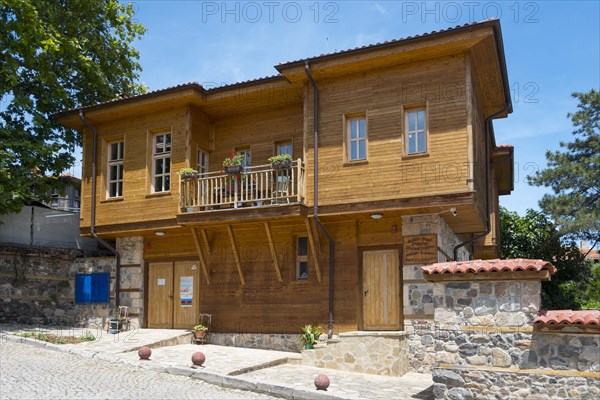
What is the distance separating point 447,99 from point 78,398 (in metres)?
9.73

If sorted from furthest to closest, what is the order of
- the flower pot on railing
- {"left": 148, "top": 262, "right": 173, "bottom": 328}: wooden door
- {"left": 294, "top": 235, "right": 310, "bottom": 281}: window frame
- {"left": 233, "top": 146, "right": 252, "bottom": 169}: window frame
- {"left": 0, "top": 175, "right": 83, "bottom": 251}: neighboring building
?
{"left": 0, "top": 175, "right": 83, "bottom": 251}: neighboring building
{"left": 148, "top": 262, "right": 173, "bottom": 328}: wooden door
{"left": 233, "top": 146, "right": 252, "bottom": 169}: window frame
{"left": 294, "top": 235, "right": 310, "bottom": 281}: window frame
the flower pot on railing

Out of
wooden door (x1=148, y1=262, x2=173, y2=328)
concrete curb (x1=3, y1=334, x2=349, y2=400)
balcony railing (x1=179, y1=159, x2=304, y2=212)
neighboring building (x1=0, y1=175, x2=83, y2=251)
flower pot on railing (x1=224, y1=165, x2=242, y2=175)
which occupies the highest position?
flower pot on railing (x1=224, y1=165, x2=242, y2=175)

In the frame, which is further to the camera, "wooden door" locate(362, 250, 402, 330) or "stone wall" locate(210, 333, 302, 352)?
"stone wall" locate(210, 333, 302, 352)

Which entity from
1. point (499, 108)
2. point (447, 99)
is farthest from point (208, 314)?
point (499, 108)

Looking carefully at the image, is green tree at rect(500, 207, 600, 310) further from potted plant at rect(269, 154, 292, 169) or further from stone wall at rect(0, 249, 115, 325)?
stone wall at rect(0, 249, 115, 325)

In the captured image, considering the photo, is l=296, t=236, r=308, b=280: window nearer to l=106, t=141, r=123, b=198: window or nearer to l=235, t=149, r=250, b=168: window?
l=235, t=149, r=250, b=168: window

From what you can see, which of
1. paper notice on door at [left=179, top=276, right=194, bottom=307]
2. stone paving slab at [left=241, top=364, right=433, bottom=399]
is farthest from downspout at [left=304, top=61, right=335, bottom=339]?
paper notice on door at [left=179, top=276, right=194, bottom=307]

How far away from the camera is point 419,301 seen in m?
14.6

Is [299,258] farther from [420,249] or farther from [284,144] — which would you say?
[420,249]

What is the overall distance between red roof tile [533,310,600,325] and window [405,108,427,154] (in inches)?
235

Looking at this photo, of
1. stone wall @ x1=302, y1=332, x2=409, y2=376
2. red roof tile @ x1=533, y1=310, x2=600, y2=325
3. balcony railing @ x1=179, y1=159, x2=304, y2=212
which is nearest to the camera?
red roof tile @ x1=533, y1=310, x2=600, y2=325

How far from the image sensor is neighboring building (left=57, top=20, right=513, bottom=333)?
14445 mm

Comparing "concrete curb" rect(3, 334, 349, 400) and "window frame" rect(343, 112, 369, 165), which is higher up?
"window frame" rect(343, 112, 369, 165)

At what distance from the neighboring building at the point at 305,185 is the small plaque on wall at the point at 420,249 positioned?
1.3 inches
